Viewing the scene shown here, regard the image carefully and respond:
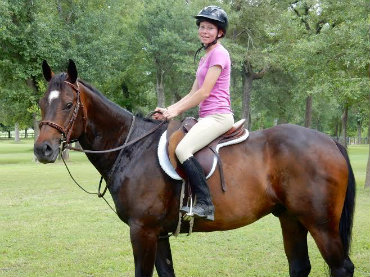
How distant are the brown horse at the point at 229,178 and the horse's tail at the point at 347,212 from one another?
1 cm

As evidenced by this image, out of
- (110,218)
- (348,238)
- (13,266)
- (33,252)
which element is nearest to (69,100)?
(348,238)

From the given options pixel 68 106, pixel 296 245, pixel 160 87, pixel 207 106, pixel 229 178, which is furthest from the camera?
pixel 160 87

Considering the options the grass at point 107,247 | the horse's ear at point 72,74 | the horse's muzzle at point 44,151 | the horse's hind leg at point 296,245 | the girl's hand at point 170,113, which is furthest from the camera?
the grass at point 107,247

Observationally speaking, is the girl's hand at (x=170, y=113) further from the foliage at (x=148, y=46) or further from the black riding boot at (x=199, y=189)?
the foliage at (x=148, y=46)

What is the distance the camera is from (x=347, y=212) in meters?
4.97

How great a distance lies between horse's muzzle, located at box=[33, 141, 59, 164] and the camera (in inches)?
168

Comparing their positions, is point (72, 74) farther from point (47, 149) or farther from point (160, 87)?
point (160, 87)

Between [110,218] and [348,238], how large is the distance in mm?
7683

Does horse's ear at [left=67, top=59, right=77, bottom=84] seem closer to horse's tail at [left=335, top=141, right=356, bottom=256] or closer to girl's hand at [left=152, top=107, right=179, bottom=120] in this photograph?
girl's hand at [left=152, top=107, right=179, bottom=120]

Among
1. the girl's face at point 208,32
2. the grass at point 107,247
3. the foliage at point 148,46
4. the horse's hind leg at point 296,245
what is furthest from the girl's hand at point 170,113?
the foliage at point 148,46

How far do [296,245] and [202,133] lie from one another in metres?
1.92

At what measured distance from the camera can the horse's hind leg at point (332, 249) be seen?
4.65m

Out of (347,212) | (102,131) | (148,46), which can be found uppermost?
(148,46)

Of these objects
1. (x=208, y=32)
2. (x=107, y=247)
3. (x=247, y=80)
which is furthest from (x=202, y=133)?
(x=247, y=80)
